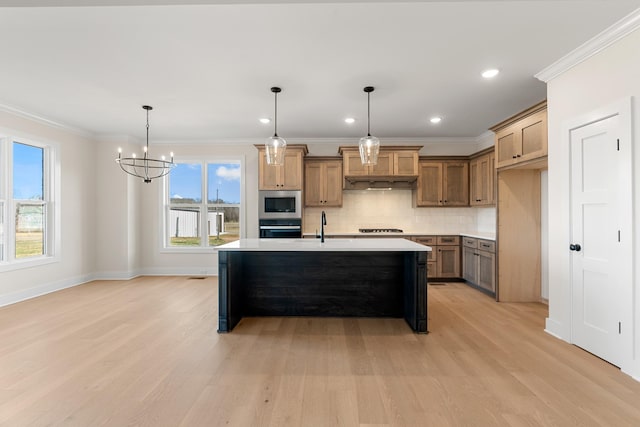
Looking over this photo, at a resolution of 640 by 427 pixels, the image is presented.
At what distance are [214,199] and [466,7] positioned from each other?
5.39 m

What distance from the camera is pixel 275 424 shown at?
1951mm

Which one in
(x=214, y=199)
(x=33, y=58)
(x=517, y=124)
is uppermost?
(x=33, y=58)

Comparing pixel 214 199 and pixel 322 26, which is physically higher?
pixel 322 26

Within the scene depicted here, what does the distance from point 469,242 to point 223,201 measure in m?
4.57

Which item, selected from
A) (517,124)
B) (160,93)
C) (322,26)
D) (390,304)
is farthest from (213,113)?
(517,124)

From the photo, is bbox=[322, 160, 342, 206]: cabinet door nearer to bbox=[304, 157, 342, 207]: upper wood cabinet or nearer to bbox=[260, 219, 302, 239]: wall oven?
bbox=[304, 157, 342, 207]: upper wood cabinet

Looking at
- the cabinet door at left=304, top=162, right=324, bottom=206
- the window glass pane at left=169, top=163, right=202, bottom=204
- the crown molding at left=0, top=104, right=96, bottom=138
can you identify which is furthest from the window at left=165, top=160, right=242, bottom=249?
the crown molding at left=0, top=104, right=96, bottom=138

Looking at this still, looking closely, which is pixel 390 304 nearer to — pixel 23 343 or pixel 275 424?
pixel 275 424

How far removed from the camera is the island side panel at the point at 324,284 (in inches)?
154

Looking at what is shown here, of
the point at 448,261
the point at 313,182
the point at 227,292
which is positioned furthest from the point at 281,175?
the point at 448,261

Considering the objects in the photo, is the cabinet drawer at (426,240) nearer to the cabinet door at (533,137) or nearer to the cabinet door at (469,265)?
the cabinet door at (469,265)

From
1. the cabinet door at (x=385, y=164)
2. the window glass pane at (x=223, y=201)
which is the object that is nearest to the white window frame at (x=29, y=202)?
the window glass pane at (x=223, y=201)

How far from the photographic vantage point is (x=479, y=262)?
17.4 ft

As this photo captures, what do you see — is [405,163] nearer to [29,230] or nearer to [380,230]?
[380,230]
